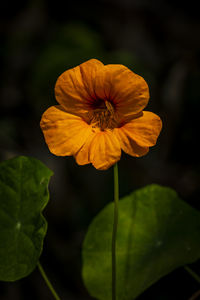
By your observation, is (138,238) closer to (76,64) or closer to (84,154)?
(84,154)

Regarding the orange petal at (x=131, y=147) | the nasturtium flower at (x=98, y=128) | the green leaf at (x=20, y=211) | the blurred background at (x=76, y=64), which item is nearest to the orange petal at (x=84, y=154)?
the nasturtium flower at (x=98, y=128)

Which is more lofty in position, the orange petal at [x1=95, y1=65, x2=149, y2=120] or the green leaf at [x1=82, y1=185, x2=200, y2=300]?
the orange petal at [x1=95, y1=65, x2=149, y2=120]

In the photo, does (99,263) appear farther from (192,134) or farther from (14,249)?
(192,134)

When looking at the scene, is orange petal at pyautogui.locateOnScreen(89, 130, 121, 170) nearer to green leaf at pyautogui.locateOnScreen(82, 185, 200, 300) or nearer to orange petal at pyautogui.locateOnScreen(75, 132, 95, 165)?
orange petal at pyautogui.locateOnScreen(75, 132, 95, 165)

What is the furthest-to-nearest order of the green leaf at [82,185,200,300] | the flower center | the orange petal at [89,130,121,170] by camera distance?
1. the green leaf at [82,185,200,300]
2. the flower center
3. the orange petal at [89,130,121,170]

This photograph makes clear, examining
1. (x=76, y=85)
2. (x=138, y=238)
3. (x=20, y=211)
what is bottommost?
(x=138, y=238)

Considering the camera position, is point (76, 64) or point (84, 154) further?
point (76, 64)

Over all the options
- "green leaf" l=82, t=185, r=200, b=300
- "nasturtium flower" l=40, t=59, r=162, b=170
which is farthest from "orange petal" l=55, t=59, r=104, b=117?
"green leaf" l=82, t=185, r=200, b=300

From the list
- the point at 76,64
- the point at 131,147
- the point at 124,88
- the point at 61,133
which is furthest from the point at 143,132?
the point at 76,64
